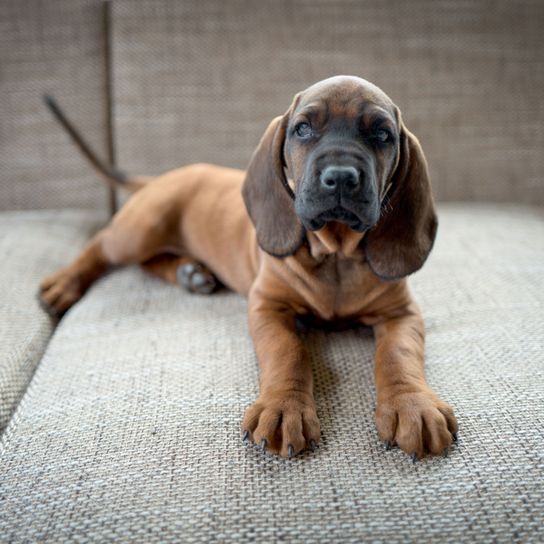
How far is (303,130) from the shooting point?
5.33 ft

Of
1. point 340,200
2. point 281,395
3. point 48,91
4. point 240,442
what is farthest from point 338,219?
point 48,91

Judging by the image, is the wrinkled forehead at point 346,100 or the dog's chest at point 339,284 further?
the dog's chest at point 339,284

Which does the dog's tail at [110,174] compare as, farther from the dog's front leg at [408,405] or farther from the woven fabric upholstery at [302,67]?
the dog's front leg at [408,405]

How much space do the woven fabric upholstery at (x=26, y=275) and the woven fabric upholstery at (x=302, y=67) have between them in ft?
1.55

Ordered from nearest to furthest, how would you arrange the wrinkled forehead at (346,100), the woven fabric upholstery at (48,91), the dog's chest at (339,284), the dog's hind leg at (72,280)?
the wrinkled forehead at (346,100)
the dog's chest at (339,284)
the dog's hind leg at (72,280)
the woven fabric upholstery at (48,91)

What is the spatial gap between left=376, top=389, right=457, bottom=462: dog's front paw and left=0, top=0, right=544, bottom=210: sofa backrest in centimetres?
183

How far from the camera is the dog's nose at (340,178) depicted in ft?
4.64

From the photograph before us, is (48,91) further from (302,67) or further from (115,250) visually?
(302,67)

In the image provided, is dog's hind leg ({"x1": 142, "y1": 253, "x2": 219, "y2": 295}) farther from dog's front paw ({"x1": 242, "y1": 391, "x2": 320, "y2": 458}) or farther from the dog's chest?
dog's front paw ({"x1": 242, "y1": 391, "x2": 320, "y2": 458})

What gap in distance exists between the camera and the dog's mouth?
1.49 meters

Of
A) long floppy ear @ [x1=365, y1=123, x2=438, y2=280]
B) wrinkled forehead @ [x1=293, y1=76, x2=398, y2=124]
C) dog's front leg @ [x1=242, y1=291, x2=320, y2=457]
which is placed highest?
wrinkled forehead @ [x1=293, y1=76, x2=398, y2=124]

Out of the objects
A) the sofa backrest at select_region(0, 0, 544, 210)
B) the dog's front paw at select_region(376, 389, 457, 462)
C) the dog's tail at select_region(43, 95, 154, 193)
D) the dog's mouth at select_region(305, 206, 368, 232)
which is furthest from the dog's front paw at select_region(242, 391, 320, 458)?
the sofa backrest at select_region(0, 0, 544, 210)

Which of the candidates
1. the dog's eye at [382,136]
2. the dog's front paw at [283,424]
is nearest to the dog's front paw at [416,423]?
the dog's front paw at [283,424]

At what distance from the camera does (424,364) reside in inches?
65.1
